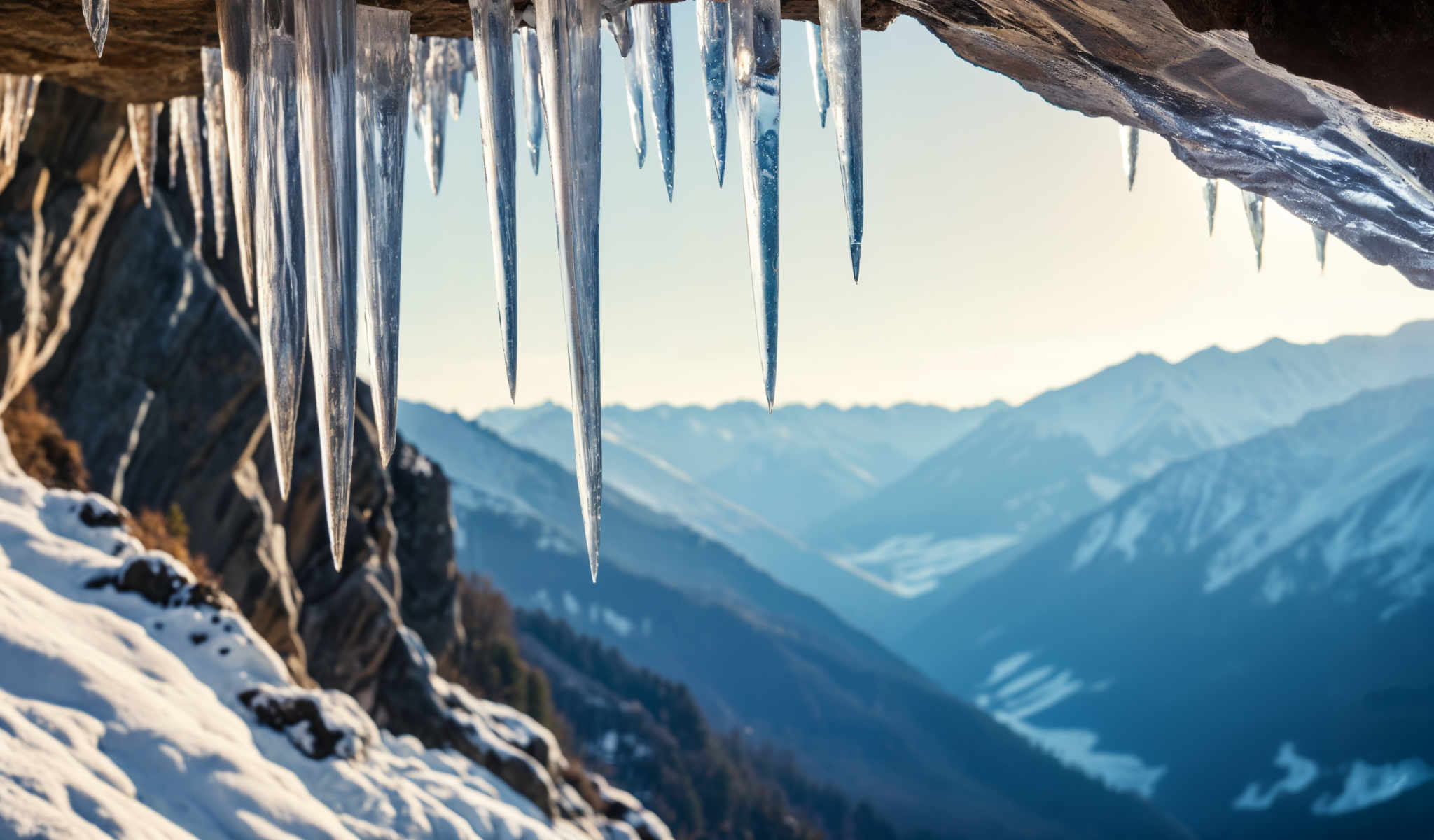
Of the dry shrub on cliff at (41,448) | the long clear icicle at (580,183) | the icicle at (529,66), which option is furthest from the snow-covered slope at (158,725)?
the icicle at (529,66)

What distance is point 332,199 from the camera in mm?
4602

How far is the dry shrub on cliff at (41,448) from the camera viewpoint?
50.4 ft

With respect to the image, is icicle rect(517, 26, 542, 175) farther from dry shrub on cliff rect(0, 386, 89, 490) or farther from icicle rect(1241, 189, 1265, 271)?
dry shrub on cliff rect(0, 386, 89, 490)

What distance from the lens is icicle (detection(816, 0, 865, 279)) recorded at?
4609mm

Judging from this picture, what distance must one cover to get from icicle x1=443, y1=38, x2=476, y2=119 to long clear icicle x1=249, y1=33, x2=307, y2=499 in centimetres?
290

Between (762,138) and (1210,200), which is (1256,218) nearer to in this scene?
(1210,200)

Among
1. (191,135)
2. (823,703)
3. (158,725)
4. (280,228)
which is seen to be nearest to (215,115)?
(191,135)

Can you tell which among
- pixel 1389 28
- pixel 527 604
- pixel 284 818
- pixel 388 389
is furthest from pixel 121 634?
pixel 527 604

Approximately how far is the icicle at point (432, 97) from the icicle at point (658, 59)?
287cm

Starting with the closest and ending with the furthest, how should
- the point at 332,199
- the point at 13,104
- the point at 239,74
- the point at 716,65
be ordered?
the point at 332,199
the point at 239,74
the point at 716,65
the point at 13,104

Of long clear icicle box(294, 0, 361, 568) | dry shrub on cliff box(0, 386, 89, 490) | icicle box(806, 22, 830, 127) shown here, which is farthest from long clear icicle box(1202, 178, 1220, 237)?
dry shrub on cliff box(0, 386, 89, 490)

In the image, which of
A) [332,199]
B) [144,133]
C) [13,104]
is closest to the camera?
[332,199]

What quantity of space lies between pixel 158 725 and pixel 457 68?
18.5 feet

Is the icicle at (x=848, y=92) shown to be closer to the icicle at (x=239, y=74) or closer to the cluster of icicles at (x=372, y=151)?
the cluster of icicles at (x=372, y=151)
